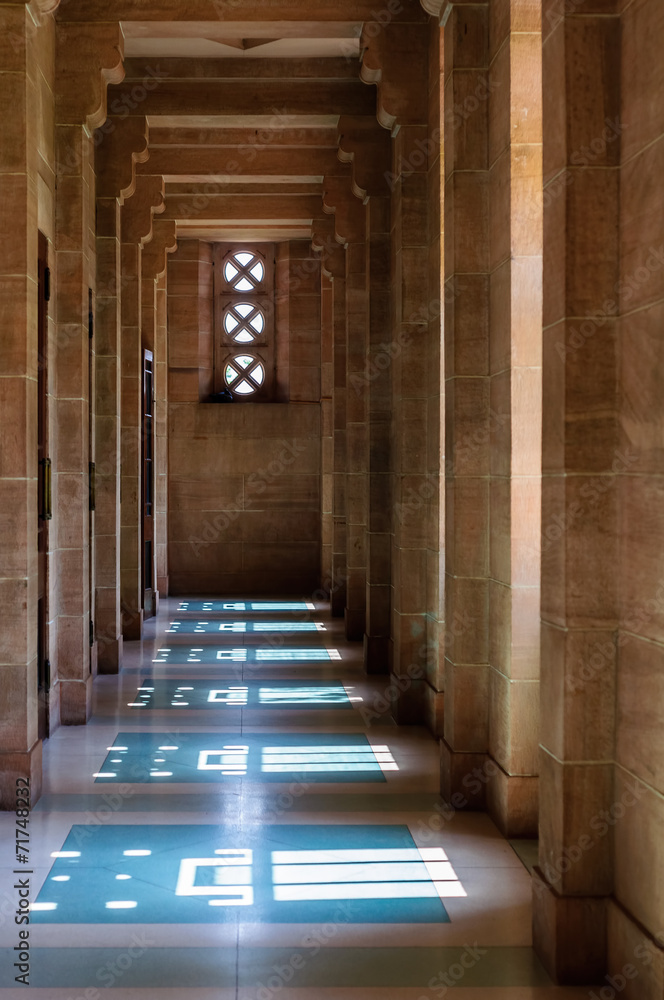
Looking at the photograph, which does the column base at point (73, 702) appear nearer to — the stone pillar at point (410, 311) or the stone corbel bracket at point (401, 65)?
the stone pillar at point (410, 311)

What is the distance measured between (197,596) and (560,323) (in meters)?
12.6

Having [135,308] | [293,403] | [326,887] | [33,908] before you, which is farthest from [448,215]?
[293,403]

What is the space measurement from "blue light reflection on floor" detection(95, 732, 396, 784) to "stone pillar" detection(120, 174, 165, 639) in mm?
4280

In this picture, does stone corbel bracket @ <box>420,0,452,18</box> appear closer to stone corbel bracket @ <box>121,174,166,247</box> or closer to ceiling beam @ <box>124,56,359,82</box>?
ceiling beam @ <box>124,56,359,82</box>

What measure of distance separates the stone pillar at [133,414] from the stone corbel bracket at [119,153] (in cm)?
177

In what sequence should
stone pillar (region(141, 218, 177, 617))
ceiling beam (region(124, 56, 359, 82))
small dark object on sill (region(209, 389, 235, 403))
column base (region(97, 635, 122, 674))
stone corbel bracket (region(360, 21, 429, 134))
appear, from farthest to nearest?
small dark object on sill (region(209, 389, 235, 403)), stone pillar (region(141, 218, 177, 617)), column base (region(97, 635, 122, 674)), ceiling beam (region(124, 56, 359, 82)), stone corbel bracket (region(360, 21, 429, 134))

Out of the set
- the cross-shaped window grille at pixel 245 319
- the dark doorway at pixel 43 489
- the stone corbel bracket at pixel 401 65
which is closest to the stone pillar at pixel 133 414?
the dark doorway at pixel 43 489

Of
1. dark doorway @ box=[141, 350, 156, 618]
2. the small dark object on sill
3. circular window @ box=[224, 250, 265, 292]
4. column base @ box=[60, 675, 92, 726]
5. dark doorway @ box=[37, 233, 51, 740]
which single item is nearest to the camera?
dark doorway @ box=[37, 233, 51, 740]

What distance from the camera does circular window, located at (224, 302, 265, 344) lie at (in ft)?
54.4

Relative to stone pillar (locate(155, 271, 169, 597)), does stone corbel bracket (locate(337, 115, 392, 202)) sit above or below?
A: above

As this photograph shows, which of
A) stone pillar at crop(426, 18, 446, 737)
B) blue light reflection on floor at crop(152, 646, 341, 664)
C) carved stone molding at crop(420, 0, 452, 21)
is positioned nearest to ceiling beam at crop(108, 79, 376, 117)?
stone pillar at crop(426, 18, 446, 737)

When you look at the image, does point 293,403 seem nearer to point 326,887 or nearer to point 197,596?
point 197,596

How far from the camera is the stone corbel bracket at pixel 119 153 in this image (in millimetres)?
9055

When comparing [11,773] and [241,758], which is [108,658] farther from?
[11,773]
